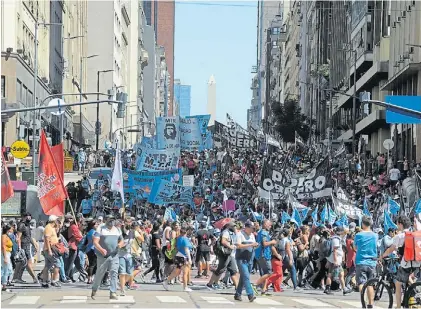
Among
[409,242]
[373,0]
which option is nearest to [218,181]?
[373,0]

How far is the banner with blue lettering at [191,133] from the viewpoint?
53469 millimetres

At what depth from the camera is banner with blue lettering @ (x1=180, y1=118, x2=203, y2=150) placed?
5347cm

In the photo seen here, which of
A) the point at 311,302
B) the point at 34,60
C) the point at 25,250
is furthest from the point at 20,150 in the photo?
the point at 311,302

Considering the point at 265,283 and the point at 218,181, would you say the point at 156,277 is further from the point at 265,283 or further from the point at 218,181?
the point at 218,181

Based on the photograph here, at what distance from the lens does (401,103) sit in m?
54.5

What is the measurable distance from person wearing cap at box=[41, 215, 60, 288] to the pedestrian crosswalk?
1.67 m

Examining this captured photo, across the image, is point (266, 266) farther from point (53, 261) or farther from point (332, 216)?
point (332, 216)

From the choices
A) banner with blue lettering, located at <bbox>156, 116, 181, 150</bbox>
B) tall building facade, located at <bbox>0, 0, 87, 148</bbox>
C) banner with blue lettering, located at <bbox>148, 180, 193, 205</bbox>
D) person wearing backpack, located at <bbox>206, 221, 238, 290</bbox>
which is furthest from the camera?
tall building facade, located at <bbox>0, 0, 87, 148</bbox>

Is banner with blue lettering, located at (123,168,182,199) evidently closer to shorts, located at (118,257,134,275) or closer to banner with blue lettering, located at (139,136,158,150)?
banner with blue lettering, located at (139,136,158,150)

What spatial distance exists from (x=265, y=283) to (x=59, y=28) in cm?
6419

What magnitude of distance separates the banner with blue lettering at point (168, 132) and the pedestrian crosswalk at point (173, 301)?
29.4 meters

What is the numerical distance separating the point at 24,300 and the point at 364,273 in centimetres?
571

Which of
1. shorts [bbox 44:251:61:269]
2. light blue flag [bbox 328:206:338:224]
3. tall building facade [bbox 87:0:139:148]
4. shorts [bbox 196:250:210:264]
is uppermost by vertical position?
tall building facade [bbox 87:0:139:148]

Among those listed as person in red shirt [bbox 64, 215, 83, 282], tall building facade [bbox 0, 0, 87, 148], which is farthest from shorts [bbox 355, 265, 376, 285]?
tall building facade [bbox 0, 0, 87, 148]
